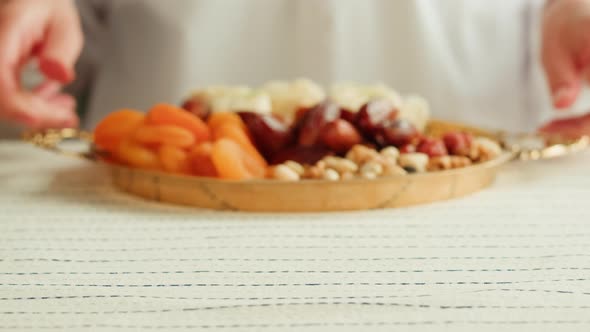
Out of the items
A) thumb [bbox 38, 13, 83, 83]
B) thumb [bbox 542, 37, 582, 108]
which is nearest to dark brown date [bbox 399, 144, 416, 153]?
thumb [bbox 542, 37, 582, 108]

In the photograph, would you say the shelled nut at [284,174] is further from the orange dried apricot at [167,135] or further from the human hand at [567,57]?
the human hand at [567,57]

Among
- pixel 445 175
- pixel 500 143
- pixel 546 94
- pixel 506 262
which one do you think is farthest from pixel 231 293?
pixel 546 94

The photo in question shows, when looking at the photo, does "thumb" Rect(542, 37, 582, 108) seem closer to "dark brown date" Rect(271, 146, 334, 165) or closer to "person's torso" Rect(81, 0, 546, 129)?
"dark brown date" Rect(271, 146, 334, 165)

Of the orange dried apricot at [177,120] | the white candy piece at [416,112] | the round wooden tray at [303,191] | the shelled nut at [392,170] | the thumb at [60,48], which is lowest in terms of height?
the round wooden tray at [303,191]

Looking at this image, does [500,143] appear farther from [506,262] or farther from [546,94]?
[546,94]

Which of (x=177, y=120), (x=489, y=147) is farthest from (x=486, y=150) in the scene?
(x=177, y=120)

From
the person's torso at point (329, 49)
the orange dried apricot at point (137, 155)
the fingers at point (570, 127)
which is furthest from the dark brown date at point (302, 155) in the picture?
the person's torso at point (329, 49)

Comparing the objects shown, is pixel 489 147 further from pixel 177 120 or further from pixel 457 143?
pixel 177 120
